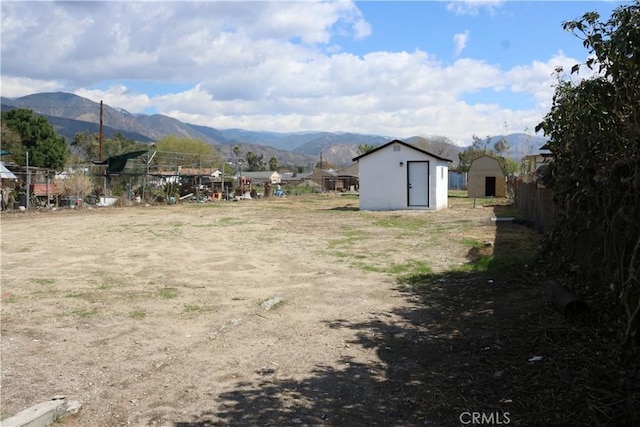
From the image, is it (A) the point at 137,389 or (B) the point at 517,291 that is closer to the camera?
(A) the point at 137,389

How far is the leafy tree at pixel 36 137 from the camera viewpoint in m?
48.6

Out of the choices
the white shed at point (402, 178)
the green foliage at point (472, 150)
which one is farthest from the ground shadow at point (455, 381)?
the green foliage at point (472, 150)

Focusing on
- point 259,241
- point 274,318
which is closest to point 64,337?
point 274,318

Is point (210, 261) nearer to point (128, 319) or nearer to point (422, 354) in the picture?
point (128, 319)

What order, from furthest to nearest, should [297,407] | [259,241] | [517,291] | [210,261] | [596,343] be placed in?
[259,241] < [210,261] < [517,291] < [596,343] < [297,407]

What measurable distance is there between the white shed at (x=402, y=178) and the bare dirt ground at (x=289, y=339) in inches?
570

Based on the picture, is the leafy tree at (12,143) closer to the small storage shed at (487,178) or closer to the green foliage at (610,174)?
the small storage shed at (487,178)

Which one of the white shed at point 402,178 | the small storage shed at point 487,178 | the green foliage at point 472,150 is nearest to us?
the white shed at point 402,178

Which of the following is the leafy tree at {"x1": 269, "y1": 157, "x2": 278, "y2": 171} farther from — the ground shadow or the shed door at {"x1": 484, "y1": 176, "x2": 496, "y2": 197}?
the ground shadow

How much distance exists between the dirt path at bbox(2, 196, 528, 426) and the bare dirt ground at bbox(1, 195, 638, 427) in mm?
23

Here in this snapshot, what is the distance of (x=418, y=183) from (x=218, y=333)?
2131 cm

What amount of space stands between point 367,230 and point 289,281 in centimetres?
826

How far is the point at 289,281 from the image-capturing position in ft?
28.9

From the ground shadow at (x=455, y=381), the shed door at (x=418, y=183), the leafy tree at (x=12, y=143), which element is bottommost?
the ground shadow at (x=455, y=381)
